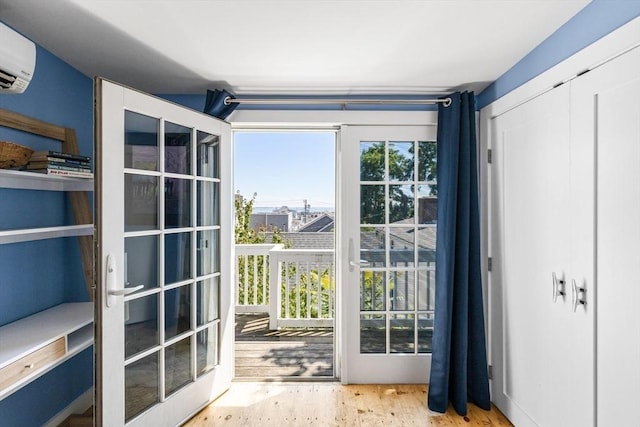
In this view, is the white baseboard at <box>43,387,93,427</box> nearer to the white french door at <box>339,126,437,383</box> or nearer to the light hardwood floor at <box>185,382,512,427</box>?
the light hardwood floor at <box>185,382,512,427</box>

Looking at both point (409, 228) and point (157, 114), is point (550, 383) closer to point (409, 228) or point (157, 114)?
point (409, 228)

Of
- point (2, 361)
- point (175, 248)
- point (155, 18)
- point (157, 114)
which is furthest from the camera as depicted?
point (175, 248)

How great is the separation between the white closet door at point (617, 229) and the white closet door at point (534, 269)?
0.13 metres

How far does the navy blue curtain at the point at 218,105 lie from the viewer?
2.66 m

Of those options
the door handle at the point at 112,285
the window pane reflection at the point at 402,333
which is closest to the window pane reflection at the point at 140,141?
the door handle at the point at 112,285

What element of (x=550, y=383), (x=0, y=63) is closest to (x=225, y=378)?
(x=550, y=383)

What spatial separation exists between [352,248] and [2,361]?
2.11m

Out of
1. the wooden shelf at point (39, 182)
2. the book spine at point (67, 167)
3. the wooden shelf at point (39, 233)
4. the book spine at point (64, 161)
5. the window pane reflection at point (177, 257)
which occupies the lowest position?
the window pane reflection at point (177, 257)

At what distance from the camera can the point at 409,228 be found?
284cm

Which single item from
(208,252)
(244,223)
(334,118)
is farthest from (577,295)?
(244,223)

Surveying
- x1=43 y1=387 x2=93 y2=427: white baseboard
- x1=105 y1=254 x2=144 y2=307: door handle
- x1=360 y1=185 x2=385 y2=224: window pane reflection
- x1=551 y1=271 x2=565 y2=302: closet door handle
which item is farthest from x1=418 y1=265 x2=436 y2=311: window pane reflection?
x1=43 y1=387 x2=93 y2=427: white baseboard

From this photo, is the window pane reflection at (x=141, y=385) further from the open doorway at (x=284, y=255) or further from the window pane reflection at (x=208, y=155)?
the window pane reflection at (x=208, y=155)

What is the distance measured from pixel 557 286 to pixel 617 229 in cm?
50

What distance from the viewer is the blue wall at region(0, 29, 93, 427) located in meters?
1.88
